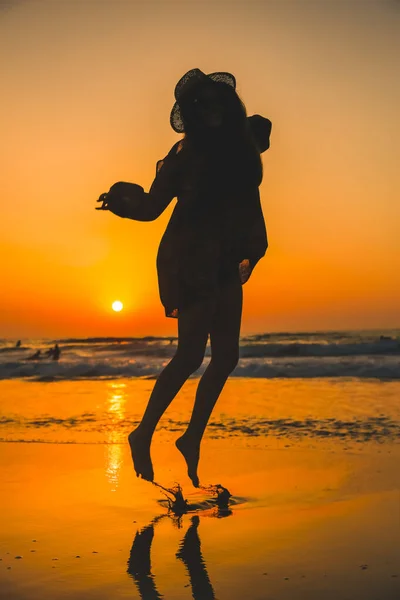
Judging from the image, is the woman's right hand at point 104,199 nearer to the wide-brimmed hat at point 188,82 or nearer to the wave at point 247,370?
the wide-brimmed hat at point 188,82

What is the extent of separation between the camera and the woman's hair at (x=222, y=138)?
3285 millimetres

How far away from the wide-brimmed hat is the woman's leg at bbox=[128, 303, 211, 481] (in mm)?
823

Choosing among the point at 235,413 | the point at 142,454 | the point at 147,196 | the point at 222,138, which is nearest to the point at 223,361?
the point at 142,454

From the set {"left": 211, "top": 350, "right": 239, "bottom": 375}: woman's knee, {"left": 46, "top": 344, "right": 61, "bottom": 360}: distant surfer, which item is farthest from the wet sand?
{"left": 46, "top": 344, "right": 61, "bottom": 360}: distant surfer

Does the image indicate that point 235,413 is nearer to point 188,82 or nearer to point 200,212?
point 200,212

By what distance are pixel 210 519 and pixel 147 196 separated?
144 centimetres

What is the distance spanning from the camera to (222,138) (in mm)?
3297

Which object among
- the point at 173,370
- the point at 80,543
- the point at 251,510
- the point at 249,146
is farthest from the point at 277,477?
the point at 249,146

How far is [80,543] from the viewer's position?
116 inches

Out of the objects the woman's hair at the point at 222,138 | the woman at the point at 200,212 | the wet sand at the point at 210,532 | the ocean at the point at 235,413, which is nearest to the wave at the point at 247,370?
the ocean at the point at 235,413

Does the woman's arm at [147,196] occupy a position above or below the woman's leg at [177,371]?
above

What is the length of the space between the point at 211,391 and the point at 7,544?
3.73 feet

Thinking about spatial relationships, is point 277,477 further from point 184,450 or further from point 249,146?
point 249,146

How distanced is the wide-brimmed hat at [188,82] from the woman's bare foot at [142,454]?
1374 mm
